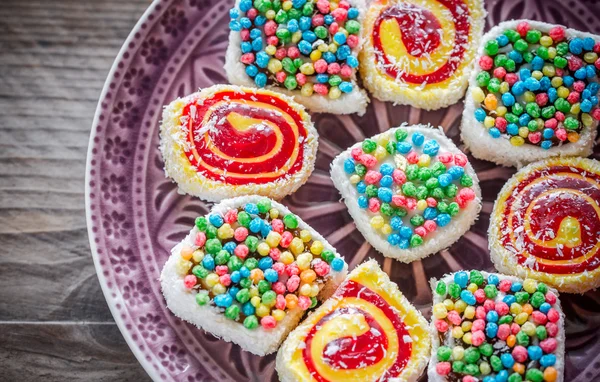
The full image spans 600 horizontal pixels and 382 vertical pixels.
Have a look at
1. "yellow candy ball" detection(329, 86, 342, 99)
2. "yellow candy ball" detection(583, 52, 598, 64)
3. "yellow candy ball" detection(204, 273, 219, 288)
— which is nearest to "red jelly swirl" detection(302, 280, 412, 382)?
"yellow candy ball" detection(204, 273, 219, 288)

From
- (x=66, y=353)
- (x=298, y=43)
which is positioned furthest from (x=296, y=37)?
(x=66, y=353)

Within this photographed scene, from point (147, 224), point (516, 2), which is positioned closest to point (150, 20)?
point (147, 224)

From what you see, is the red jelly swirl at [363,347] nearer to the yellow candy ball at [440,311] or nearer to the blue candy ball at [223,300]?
the yellow candy ball at [440,311]

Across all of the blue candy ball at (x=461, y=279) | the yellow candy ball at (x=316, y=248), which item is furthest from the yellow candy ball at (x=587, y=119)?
the yellow candy ball at (x=316, y=248)

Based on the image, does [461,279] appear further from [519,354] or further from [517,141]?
[517,141]

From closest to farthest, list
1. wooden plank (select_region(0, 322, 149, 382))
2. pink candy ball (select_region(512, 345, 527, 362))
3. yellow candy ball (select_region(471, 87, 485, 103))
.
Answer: pink candy ball (select_region(512, 345, 527, 362)) → yellow candy ball (select_region(471, 87, 485, 103)) → wooden plank (select_region(0, 322, 149, 382))

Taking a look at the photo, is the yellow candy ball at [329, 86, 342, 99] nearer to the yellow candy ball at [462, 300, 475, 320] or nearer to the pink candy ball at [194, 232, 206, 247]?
the pink candy ball at [194, 232, 206, 247]
